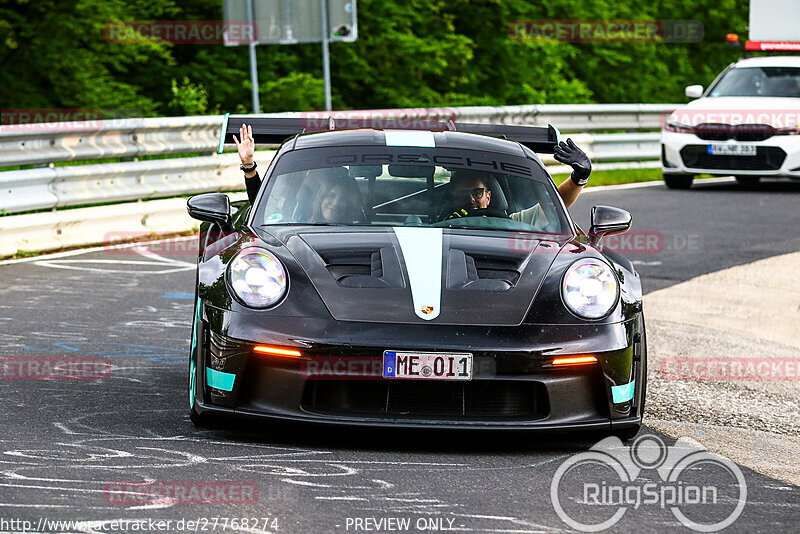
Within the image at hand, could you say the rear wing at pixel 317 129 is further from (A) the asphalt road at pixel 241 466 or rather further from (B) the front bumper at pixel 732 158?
(B) the front bumper at pixel 732 158

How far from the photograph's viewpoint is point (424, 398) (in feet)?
17.3

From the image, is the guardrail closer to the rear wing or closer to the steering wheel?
the rear wing

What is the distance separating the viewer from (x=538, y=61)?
30.9 meters

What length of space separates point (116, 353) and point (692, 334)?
3.63m

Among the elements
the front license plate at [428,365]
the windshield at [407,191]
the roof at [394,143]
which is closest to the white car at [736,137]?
the roof at [394,143]

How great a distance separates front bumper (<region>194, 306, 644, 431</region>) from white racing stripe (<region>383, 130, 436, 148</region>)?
5.57 feet

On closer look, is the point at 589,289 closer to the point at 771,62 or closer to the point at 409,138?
the point at 409,138

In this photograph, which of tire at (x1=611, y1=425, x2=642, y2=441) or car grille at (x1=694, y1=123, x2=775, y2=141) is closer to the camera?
tire at (x1=611, y1=425, x2=642, y2=441)

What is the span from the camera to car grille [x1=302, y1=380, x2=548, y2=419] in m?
5.26

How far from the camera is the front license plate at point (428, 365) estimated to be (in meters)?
5.16

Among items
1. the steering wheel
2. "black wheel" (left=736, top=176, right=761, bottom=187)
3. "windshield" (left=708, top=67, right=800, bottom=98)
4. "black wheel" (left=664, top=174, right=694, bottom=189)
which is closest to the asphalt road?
the steering wheel

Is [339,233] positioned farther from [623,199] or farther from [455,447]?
[623,199]

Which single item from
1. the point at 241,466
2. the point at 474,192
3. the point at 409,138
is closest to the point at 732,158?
the point at 409,138

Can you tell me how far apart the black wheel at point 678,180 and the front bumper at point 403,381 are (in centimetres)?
1326
